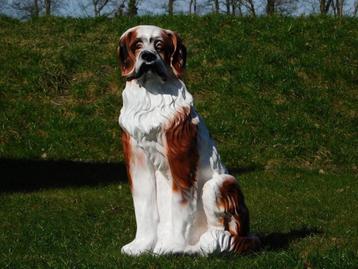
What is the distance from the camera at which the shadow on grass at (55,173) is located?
33.2ft

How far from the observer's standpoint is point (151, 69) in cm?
553

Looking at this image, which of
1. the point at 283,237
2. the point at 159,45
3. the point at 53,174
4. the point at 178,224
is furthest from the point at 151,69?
the point at 53,174

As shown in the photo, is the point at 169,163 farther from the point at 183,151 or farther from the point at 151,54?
the point at 151,54

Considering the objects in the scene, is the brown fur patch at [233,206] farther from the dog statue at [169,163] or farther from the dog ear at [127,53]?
the dog ear at [127,53]

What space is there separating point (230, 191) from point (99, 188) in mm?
4349

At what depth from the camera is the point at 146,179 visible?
5.66 metres

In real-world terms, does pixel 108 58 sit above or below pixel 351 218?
above

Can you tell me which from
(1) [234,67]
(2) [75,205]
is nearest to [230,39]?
(1) [234,67]

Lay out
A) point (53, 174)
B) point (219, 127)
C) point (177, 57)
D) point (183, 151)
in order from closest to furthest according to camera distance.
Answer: point (183, 151) < point (177, 57) < point (53, 174) < point (219, 127)

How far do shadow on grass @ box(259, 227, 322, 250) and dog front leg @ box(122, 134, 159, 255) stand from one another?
101 cm

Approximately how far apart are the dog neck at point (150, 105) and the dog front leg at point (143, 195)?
14cm

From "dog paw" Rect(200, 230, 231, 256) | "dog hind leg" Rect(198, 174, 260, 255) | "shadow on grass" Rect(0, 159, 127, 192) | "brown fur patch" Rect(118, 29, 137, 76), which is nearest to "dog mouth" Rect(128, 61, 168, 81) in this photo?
"brown fur patch" Rect(118, 29, 137, 76)

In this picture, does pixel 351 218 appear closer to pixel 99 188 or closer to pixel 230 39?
pixel 99 188

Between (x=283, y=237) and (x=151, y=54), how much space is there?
2.36 meters
